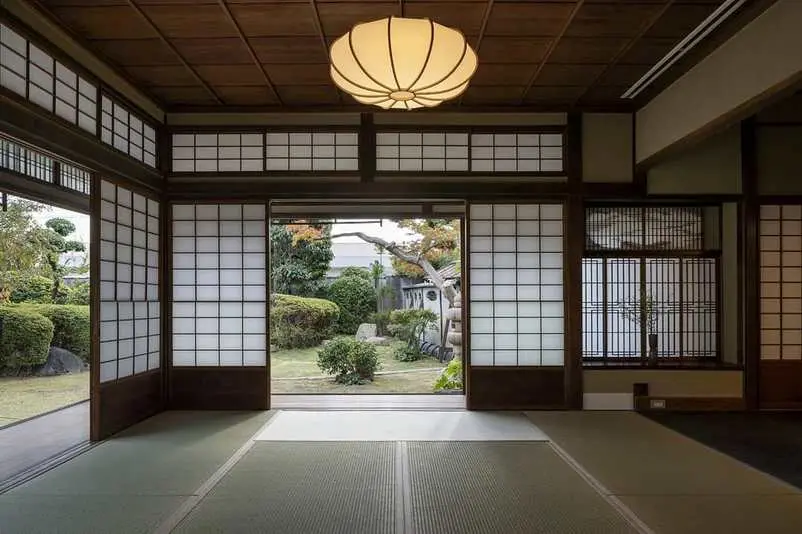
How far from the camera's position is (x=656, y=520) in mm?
2857

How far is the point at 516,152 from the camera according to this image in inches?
225

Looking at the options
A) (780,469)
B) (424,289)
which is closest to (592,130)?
(780,469)

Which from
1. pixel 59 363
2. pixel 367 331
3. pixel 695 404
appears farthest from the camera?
pixel 367 331

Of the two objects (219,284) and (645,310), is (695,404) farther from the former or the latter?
(219,284)

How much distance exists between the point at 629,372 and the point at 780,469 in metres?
1.89

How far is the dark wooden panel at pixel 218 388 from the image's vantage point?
5559 millimetres

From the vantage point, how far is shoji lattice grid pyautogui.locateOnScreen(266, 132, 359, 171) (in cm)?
569

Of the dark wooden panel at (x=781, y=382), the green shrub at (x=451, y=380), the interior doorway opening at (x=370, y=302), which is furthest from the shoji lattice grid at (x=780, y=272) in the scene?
the interior doorway opening at (x=370, y=302)

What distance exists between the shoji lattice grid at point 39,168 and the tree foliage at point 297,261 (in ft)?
18.1

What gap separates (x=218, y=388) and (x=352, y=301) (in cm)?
673

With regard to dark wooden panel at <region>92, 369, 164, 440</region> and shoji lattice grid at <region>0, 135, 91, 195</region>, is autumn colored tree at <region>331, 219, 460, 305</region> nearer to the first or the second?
shoji lattice grid at <region>0, 135, 91, 195</region>

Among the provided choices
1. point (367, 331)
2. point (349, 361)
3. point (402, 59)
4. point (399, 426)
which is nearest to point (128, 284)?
point (399, 426)

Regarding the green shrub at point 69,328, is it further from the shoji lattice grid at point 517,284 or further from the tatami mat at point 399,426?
the shoji lattice grid at point 517,284

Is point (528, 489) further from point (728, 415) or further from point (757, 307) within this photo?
point (757, 307)
